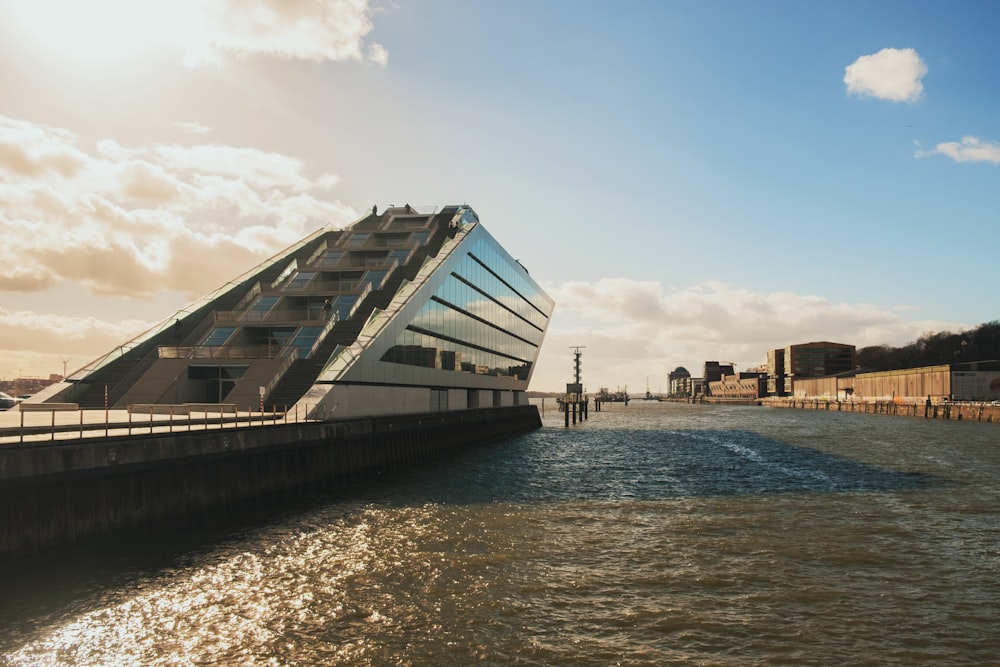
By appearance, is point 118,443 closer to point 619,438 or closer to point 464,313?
point 464,313

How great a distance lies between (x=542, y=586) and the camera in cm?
1642

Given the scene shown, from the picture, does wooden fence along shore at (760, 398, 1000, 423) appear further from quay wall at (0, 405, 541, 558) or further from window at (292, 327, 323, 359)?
quay wall at (0, 405, 541, 558)

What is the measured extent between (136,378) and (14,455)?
27.6 m

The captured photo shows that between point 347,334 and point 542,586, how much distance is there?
33.5 metres

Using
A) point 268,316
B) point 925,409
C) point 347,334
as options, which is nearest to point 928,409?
point 925,409

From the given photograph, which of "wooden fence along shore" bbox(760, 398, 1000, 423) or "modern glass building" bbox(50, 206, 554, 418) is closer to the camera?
"modern glass building" bbox(50, 206, 554, 418)

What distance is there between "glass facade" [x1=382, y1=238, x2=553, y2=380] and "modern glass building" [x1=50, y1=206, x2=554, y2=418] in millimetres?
208

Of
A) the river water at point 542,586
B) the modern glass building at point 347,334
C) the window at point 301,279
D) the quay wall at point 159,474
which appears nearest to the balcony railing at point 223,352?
the modern glass building at point 347,334

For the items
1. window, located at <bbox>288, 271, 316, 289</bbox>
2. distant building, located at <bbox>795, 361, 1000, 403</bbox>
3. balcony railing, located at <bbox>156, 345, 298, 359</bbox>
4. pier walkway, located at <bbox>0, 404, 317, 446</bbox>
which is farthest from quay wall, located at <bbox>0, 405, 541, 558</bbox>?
distant building, located at <bbox>795, 361, 1000, 403</bbox>

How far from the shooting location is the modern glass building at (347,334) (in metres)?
41.6

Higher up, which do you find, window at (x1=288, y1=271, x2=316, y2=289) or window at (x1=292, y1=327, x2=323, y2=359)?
window at (x1=288, y1=271, x2=316, y2=289)

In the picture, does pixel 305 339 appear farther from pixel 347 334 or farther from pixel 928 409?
pixel 928 409

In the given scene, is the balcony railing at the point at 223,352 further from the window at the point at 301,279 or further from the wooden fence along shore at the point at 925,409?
the wooden fence along shore at the point at 925,409

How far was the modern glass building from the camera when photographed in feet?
137
